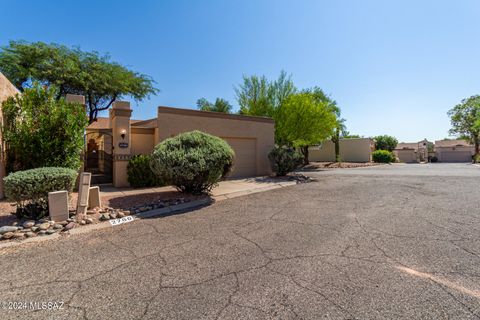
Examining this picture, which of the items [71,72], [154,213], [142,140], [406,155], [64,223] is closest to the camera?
[64,223]

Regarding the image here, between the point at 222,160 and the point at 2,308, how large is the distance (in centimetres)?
555

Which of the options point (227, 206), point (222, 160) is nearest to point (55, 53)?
point (222, 160)

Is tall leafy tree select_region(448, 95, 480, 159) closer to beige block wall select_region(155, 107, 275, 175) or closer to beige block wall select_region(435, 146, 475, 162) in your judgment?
beige block wall select_region(435, 146, 475, 162)

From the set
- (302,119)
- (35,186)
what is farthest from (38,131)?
(302,119)

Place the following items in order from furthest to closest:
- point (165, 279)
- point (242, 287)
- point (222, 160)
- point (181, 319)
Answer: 1. point (222, 160)
2. point (165, 279)
3. point (242, 287)
4. point (181, 319)

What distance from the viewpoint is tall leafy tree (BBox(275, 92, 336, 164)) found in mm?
16516

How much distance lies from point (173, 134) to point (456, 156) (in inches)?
2224

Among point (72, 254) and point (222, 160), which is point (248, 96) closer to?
point (222, 160)

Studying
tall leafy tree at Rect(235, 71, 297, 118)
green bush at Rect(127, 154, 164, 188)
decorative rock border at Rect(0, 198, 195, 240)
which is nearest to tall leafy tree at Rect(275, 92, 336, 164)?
tall leafy tree at Rect(235, 71, 297, 118)

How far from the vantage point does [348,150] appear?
105 feet

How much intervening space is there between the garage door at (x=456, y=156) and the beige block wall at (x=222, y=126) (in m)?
49.8

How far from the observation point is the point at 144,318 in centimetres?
215

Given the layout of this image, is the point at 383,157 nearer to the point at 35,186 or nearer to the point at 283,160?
the point at 283,160

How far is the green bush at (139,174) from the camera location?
Answer: 9.41m
